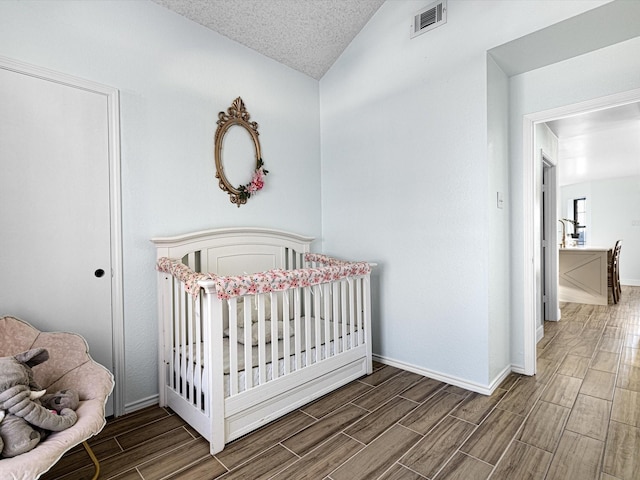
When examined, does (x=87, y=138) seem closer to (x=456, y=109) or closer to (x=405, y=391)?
(x=456, y=109)

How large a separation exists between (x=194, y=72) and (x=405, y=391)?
8.92 ft

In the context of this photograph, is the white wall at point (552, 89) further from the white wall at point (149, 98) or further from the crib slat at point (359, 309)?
the white wall at point (149, 98)

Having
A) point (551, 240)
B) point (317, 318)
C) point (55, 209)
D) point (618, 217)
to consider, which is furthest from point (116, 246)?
point (618, 217)

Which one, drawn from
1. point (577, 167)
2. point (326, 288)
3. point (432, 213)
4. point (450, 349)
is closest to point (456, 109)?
point (432, 213)

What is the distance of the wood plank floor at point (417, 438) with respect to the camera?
5.15 feet

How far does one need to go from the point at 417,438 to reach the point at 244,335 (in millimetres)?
1078

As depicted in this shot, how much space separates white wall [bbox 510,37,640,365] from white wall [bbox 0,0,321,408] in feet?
6.70

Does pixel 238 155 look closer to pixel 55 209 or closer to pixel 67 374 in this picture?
pixel 55 209

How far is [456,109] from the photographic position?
240 centimetres

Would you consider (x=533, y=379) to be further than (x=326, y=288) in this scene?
Yes

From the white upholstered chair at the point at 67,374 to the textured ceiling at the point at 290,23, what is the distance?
7.06 ft

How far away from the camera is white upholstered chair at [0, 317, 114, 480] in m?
1.25

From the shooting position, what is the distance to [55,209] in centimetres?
188

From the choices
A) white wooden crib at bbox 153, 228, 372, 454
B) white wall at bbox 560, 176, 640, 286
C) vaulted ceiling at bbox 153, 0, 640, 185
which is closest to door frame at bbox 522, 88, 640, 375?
vaulted ceiling at bbox 153, 0, 640, 185
